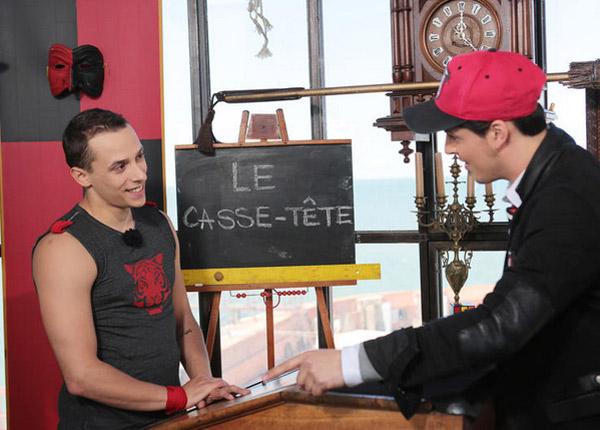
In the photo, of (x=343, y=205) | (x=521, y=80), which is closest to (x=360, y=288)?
(x=343, y=205)

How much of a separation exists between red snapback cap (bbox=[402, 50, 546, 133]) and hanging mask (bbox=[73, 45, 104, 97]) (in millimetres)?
2252

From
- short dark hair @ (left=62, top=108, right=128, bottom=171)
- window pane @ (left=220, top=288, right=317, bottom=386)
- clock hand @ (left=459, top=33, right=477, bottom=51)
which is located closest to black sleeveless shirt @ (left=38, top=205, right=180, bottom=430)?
short dark hair @ (left=62, top=108, right=128, bottom=171)

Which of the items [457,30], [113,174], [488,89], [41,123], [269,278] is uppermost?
[457,30]

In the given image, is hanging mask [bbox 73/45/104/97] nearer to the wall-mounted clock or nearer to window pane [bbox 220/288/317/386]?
the wall-mounted clock

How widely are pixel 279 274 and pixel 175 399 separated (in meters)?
1.34

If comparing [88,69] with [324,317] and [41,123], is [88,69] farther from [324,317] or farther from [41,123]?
[324,317]

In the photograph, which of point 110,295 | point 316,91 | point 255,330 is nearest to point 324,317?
point 316,91

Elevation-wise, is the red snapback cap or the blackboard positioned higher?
the red snapback cap

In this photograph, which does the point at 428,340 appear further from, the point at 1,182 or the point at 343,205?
the point at 1,182

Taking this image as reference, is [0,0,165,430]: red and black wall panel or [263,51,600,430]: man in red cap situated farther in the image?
[0,0,165,430]: red and black wall panel

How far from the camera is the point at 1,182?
320cm

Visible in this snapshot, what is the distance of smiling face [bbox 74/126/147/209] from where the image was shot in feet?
6.30

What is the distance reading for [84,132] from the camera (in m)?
1.92

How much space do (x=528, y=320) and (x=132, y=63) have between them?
8.71 ft
